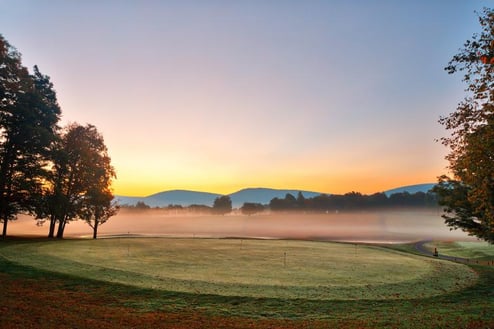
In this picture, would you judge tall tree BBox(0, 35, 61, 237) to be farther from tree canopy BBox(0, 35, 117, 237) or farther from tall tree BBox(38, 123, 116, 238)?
tall tree BBox(38, 123, 116, 238)

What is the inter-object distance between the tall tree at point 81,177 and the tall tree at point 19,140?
4.65 m

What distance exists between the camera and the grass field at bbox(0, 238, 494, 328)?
533 inches

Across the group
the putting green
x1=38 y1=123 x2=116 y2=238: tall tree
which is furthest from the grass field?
x1=38 y1=123 x2=116 y2=238: tall tree

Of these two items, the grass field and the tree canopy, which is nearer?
the grass field

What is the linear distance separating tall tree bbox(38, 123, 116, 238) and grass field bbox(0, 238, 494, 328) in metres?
20.8

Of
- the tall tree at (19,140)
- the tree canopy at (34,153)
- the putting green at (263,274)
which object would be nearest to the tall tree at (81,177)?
the tree canopy at (34,153)

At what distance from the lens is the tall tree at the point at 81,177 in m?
47.7

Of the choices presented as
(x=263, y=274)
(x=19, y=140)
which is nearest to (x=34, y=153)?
(x=19, y=140)

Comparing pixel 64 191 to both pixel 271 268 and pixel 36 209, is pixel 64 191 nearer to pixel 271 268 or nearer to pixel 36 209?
pixel 36 209

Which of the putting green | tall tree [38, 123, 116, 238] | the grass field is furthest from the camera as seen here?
tall tree [38, 123, 116, 238]

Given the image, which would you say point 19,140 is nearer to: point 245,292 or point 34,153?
point 34,153

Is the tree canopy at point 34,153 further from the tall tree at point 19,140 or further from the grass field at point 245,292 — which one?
the grass field at point 245,292

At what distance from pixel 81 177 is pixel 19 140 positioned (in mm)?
12392

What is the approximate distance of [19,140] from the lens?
129ft
